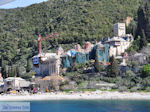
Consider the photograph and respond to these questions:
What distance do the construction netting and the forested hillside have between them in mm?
15324

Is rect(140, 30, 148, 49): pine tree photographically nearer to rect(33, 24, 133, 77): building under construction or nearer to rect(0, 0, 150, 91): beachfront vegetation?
rect(0, 0, 150, 91): beachfront vegetation

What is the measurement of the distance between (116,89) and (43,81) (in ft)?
38.2

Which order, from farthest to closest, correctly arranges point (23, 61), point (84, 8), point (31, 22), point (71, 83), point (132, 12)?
point (31, 22) → point (84, 8) → point (132, 12) → point (23, 61) → point (71, 83)

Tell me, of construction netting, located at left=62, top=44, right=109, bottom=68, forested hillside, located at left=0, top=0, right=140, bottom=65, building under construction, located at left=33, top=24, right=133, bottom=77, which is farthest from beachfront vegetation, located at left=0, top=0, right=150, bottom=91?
construction netting, located at left=62, top=44, right=109, bottom=68

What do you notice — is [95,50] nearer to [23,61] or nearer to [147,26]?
[147,26]

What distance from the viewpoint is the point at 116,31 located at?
62.4 metres

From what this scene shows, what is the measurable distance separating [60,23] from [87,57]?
116 ft

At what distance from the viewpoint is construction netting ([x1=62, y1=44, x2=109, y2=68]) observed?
170ft

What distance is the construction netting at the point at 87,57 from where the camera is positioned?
51.9m

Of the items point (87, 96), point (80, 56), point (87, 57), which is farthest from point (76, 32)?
point (87, 96)

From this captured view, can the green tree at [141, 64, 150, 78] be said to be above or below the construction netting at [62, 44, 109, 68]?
below

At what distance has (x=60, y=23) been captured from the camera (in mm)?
86938

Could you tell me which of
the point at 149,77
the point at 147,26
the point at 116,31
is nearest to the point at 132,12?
the point at 116,31

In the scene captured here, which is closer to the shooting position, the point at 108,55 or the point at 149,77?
the point at 149,77
